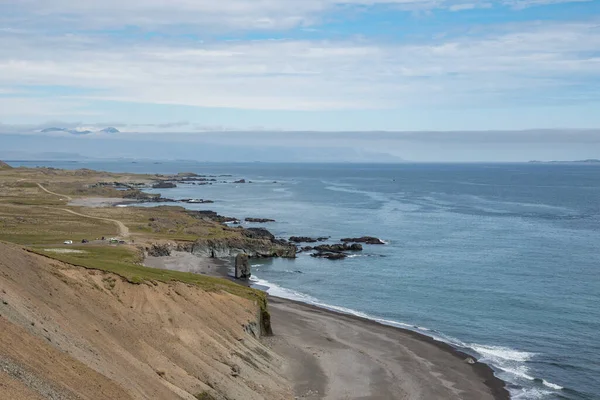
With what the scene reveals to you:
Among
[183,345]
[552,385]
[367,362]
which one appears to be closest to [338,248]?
[367,362]

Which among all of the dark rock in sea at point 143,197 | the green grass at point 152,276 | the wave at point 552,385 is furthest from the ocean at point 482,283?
the dark rock in sea at point 143,197

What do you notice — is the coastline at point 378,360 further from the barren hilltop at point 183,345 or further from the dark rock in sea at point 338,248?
the dark rock in sea at point 338,248

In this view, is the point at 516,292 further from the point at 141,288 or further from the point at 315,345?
the point at 141,288

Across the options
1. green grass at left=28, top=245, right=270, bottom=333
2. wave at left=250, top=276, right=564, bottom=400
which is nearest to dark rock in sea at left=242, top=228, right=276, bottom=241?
wave at left=250, top=276, right=564, bottom=400

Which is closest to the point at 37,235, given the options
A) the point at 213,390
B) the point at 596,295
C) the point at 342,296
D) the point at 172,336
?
the point at 342,296

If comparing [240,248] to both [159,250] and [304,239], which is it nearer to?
[159,250]

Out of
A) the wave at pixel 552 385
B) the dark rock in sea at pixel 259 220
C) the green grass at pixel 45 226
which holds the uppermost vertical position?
the green grass at pixel 45 226
